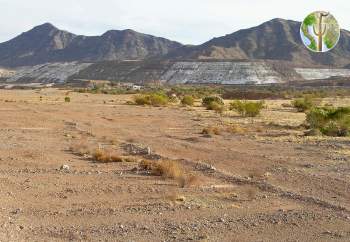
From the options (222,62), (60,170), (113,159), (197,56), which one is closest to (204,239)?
(60,170)

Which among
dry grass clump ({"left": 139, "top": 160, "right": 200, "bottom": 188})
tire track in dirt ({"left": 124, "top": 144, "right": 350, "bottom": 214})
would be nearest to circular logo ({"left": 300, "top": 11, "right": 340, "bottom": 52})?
tire track in dirt ({"left": 124, "top": 144, "right": 350, "bottom": 214})

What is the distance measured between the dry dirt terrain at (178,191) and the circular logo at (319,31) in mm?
4004

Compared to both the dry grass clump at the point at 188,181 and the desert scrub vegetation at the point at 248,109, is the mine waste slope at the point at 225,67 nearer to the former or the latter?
the desert scrub vegetation at the point at 248,109

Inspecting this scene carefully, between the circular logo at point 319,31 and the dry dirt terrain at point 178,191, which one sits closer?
the dry dirt terrain at point 178,191

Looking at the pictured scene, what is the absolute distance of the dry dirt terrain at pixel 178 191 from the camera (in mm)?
11188

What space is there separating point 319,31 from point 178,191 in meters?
13.0

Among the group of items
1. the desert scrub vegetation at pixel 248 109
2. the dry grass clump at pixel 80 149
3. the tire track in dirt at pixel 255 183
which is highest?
the dry grass clump at pixel 80 149

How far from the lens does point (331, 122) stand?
3083cm

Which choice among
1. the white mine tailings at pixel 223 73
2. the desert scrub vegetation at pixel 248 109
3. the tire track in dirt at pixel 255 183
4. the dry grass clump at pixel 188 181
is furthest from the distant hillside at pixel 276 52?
the dry grass clump at pixel 188 181

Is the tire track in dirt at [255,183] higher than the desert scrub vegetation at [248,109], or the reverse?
the tire track in dirt at [255,183]

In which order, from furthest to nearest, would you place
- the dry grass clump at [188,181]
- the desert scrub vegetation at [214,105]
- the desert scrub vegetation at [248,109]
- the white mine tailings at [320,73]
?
the white mine tailings at [320,73], the desert scrub vegetation at [214,105], the desert scrub vegetation at [248,109], the dry grass clump at [188,181]

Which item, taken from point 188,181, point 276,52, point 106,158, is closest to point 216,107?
point 106,158

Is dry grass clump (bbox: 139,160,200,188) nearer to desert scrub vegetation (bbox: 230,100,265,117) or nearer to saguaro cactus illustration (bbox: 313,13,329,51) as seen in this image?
saguaro cactus illustration (bbox: 313,13,329,51)

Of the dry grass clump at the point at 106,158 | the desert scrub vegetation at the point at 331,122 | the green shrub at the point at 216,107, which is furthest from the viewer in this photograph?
the green shrub at the point at 216,107
